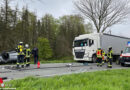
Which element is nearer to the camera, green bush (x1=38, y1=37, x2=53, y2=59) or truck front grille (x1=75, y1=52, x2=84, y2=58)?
truck front grille (x1=75, y1=52, x2=84, y2=58)

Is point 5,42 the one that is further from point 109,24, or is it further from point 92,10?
point 109,24

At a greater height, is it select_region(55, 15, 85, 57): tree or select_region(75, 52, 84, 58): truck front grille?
select_region(55, 15, 85, 57): tree

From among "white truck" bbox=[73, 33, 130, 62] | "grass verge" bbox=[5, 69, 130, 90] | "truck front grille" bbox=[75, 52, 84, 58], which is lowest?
"grass verge" bbox=[5, 69, 130, 90]

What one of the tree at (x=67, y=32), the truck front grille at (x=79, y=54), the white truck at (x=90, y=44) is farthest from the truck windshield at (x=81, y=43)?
the tree at (x=67, y=32)

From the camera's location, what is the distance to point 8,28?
23250 mm

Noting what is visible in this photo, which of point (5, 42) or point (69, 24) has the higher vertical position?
point (69, 24)

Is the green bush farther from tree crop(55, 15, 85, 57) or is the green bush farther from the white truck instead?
the white truck

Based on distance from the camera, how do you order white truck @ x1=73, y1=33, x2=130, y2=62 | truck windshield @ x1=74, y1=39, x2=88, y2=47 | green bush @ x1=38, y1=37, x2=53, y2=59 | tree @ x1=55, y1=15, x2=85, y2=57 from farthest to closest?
tree @ x1=55, y1=15, x2=85, y2=57, green bush @ x1=38, y1=37, x2=53, y2=59, truck windshield @ x1=74, y1=39, x2=88, y2=47, white truck @ x1=73, y1=33, x2=130, y2=62

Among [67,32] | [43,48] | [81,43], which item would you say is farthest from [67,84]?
[67,32]

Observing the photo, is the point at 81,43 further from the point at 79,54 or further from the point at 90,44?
the point at 79,54

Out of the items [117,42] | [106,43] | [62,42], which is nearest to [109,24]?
[117,42]

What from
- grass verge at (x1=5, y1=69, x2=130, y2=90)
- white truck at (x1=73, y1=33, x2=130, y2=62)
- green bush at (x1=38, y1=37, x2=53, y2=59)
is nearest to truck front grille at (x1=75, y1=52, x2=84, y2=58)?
white truck at (x1=73, y1=33, x2=130, y2=62)

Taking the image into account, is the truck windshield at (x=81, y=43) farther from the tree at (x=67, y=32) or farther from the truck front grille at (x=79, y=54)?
the tree at (x=67, y=32)

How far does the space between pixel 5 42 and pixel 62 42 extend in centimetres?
1474
